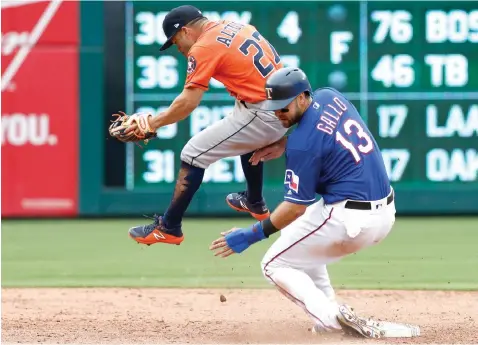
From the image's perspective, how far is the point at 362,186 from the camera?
5855mm

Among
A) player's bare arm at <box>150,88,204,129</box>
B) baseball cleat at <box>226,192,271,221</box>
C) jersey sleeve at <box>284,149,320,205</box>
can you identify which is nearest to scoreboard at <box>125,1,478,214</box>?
baseball cleat at <box>226,192,271,221</box>

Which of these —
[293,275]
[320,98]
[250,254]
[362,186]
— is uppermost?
[320,98]

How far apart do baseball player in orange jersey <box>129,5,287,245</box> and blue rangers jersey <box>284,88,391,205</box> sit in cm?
83

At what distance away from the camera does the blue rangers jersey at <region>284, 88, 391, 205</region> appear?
18.7ft

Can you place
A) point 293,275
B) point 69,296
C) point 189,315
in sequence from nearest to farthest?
point 293,275 → point 189,315 → point 69,296

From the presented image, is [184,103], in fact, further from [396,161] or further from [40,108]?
[40,108]

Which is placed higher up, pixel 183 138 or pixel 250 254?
pixel 183 138

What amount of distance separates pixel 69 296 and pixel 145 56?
478 cm

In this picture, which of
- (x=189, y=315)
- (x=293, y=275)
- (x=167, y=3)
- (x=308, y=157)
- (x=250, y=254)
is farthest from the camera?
(x=167, y=3)

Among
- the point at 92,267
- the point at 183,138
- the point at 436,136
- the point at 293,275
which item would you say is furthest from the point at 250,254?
the point at 293,275

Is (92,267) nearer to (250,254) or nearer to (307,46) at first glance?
(250,254)

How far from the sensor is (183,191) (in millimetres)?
6941

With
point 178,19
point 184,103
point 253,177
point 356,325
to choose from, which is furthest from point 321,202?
point 178,19

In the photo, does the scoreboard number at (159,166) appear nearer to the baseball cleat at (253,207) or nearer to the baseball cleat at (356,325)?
the baseball cleat at (253,207)
